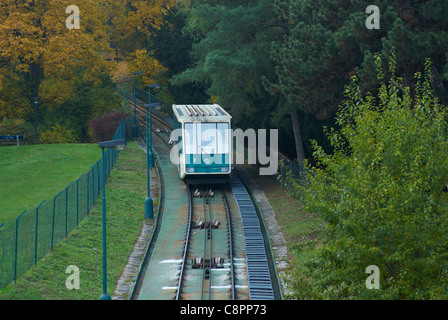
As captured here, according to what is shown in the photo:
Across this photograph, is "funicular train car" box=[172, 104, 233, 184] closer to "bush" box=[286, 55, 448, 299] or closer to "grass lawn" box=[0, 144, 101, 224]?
"grass lawn" box=[0, 144, 101, 224]

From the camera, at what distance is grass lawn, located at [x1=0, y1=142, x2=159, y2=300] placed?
20.3 m

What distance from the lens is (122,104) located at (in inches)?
2448

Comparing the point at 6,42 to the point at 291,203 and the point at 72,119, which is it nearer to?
the point at 72,119

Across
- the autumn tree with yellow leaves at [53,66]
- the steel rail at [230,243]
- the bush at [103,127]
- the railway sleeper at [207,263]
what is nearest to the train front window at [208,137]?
the steel rail at [230,243]

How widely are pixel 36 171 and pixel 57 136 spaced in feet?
46.2

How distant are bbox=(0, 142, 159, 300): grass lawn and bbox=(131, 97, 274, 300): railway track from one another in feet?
4.50

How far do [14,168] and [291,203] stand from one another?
19.5 m

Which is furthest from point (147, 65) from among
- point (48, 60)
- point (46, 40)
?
point (48, 60)

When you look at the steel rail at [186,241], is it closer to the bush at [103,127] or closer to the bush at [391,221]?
the bush at [391,221]

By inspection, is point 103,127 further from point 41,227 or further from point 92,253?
point 41,227

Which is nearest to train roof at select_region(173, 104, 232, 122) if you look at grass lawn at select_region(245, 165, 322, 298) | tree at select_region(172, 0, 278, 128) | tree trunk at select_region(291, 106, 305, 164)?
tree at select_region(172, 0, 278, 128)

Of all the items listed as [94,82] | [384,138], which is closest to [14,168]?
[94,82]

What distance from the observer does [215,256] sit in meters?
26.3

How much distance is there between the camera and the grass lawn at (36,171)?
107 ft
